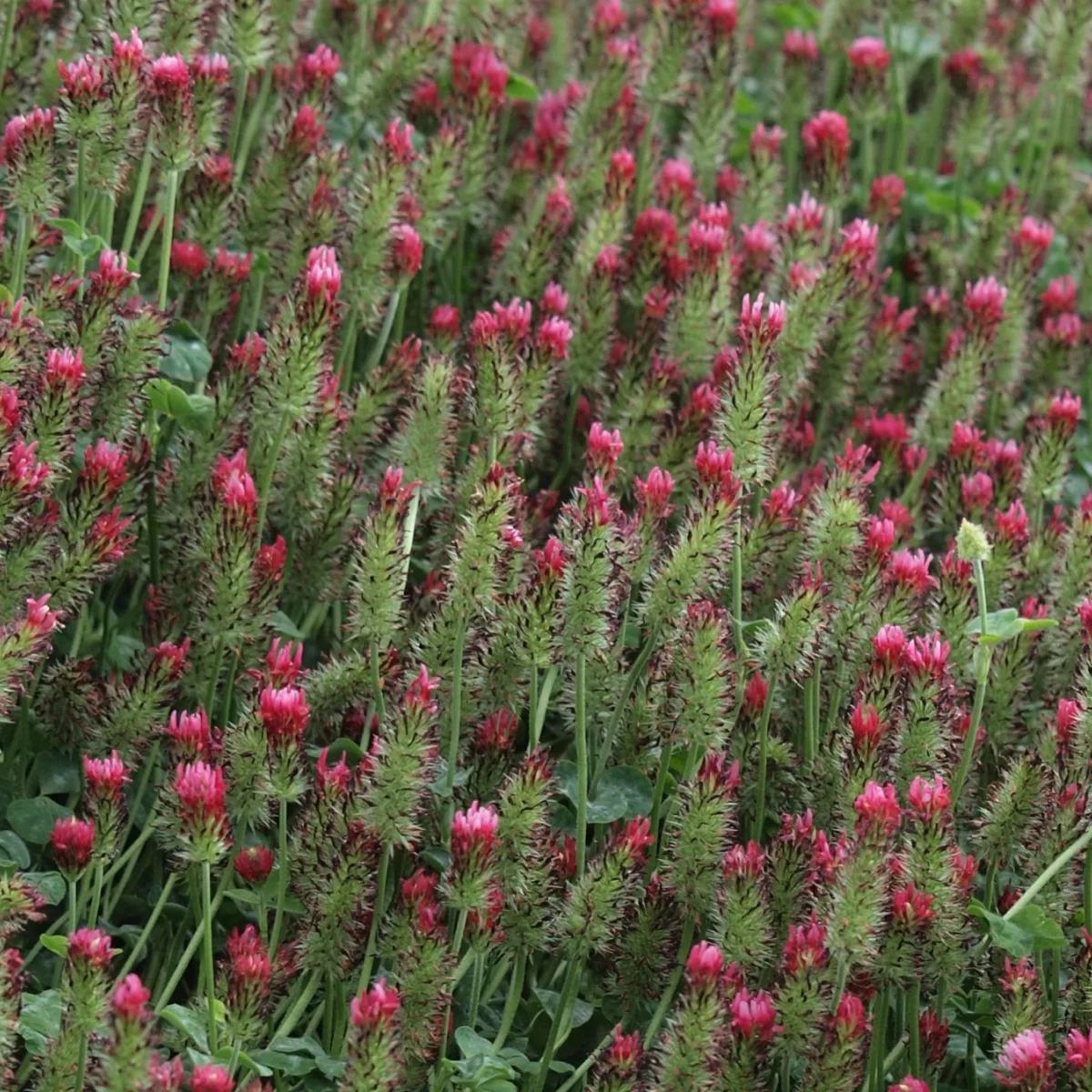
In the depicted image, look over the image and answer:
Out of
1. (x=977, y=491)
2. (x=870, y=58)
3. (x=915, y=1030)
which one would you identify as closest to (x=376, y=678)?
(x=915, y=1030)

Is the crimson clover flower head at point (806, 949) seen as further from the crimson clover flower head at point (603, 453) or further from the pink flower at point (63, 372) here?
the pink flower at point (63, 372)

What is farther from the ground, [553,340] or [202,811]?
[553,340]

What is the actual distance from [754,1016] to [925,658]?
0.59 m

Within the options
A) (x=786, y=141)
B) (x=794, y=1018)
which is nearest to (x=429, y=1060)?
(x=794, y=1018)

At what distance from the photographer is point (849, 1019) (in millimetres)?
2152

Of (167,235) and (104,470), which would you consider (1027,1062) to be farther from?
(167,235)

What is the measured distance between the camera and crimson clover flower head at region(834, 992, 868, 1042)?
2.15m

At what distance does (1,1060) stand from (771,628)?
116 cm

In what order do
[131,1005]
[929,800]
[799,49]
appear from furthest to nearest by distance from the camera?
[799,49], [929,800], [131,1005]

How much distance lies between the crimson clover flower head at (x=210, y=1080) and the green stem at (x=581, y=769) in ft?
1.99

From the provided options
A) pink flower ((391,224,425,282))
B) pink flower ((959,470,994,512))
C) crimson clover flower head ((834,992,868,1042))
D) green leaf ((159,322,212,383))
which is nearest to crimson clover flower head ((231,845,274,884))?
crimson clover flower head ((834,992,868,1042))

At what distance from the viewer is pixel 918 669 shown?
8.01ft

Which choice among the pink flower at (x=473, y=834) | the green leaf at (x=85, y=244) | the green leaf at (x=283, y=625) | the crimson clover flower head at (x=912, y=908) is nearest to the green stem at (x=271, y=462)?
the green leaf at (x=283, y=625)

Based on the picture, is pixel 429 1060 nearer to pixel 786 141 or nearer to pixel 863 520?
pixel 863 520
